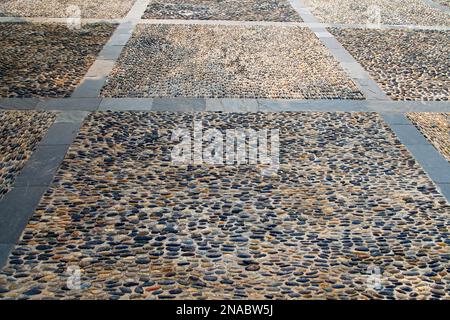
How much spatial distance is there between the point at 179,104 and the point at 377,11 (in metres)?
8.68

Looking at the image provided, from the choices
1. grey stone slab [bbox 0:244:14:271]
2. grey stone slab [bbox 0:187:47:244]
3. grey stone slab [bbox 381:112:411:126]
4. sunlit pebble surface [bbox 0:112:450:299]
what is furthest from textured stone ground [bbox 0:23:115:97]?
grey stone slab [bbox 381:112:411:126]

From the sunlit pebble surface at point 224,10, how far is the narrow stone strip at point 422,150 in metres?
6.10

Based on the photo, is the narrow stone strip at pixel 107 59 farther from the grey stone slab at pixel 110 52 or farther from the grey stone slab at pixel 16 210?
the grey stone slab at pixel 16 210

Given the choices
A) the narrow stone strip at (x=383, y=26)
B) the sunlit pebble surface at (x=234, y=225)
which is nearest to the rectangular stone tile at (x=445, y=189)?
the sunlit pebble surface at (x=234, y=225)

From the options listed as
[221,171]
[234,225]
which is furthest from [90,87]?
[234,225]

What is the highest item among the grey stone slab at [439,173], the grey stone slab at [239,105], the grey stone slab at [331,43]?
the grey stone slab at [331,43]

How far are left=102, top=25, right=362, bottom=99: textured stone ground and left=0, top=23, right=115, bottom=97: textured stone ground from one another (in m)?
0.69

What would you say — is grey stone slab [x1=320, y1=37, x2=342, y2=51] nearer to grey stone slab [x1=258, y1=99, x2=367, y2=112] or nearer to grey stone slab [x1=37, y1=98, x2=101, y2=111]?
grey stone slab [x1=258, y1=99, x2=367, y2=112]

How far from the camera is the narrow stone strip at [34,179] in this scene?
15.1ft

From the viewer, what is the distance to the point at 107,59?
929 cm

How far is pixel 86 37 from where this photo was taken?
1047 centimetres

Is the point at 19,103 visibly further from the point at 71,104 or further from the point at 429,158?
the point at 429,158

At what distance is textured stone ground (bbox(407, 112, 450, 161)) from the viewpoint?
→ 6.61 m
